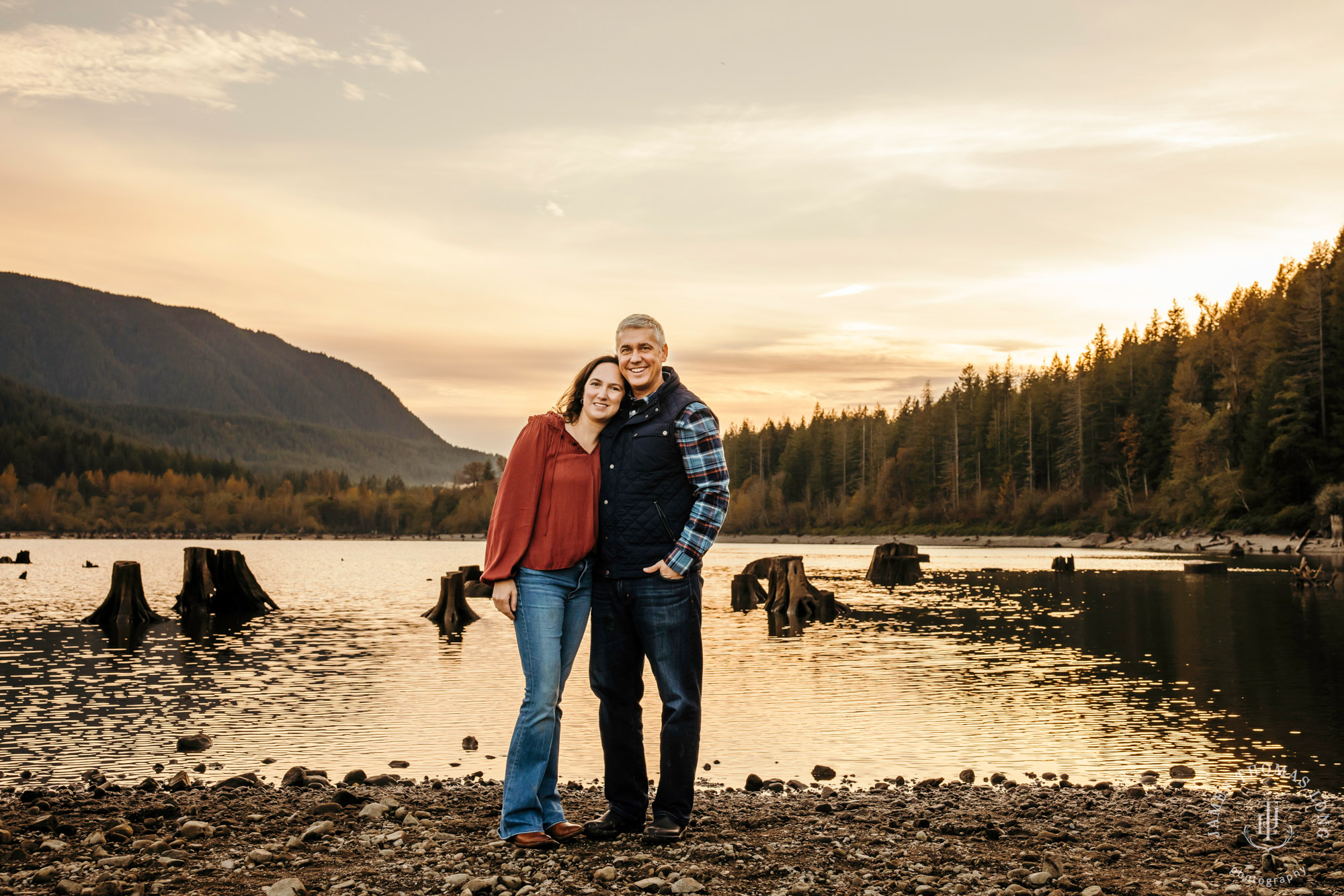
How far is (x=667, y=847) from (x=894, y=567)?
134ft

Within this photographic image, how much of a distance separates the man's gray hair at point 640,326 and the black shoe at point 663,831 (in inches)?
124

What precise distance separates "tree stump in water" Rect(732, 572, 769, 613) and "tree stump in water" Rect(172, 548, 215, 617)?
16978 millimetres

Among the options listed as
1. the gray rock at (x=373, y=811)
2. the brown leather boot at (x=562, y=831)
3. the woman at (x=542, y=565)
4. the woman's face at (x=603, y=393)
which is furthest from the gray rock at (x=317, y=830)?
the woman's face at (x=603, y=393)

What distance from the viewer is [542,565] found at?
6.50 metres

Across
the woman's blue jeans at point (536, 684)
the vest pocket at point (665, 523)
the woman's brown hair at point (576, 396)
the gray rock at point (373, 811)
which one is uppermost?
the woman's brown hair at point (576, 396)

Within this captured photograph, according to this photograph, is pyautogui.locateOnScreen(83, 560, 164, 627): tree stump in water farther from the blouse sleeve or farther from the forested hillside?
the forested hillside

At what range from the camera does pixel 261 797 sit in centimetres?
811

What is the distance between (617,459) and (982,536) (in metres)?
123

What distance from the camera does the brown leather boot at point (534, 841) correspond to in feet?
21.1

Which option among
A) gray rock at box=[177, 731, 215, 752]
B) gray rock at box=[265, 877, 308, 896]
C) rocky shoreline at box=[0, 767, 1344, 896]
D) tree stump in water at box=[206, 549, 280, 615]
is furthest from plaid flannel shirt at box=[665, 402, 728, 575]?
tree stump in water at box=[206, 549, 280, 615]

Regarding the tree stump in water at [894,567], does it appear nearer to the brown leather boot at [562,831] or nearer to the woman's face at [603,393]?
the brown leather boot at [562,831]

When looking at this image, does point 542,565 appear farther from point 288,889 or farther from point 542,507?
point 288,889

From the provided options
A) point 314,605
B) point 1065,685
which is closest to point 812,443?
point 314,605

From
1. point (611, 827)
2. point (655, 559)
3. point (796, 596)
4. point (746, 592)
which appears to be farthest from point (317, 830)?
point (746, 592)
